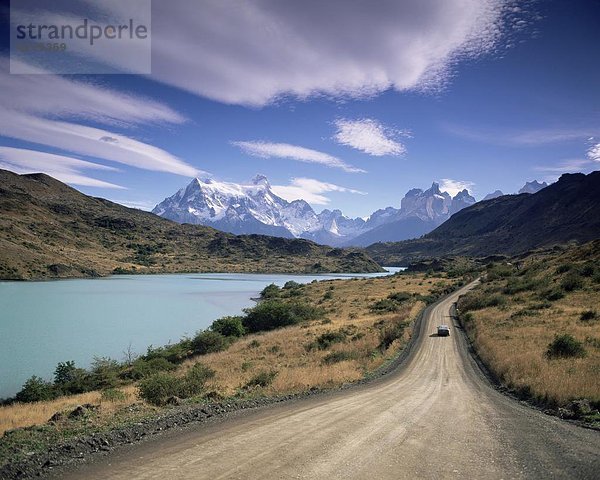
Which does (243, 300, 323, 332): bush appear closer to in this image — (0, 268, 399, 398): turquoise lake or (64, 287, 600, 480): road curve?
(0, 268, 399, 398): turquoise lake

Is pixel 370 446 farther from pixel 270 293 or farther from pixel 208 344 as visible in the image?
pixel 270 293

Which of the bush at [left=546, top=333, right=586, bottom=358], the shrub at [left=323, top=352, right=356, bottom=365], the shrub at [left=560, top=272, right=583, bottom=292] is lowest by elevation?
the shrub at [left=323, top=352, right=356, bottom=365]

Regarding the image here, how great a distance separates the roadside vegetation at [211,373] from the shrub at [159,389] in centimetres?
4

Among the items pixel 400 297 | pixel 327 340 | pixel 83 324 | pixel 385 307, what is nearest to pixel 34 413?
pixel 327 340

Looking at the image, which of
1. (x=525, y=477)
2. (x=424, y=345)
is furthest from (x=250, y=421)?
(x=424, y=345)

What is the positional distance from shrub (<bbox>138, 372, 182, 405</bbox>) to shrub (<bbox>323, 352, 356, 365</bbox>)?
13.5 metres

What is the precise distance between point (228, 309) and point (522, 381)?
211 feet

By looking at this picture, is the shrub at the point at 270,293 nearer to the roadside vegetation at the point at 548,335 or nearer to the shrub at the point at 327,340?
the roadside vegetation at the point at 548,335

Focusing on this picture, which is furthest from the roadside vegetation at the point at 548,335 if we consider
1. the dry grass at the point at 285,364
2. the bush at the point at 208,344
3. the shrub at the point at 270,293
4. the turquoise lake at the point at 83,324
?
the shrub at the point at 270,293

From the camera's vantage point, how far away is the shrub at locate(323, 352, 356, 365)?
28.5 meters

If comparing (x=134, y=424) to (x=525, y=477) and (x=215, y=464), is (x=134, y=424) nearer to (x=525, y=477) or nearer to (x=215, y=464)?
(x=215, y=464)

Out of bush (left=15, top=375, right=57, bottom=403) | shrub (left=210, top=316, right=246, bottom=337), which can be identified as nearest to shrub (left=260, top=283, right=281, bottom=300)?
shrub (left=210, top=316, right=246, bottom=337)

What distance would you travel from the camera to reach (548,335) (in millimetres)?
30188

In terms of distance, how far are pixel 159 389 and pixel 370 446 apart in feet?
34.2
